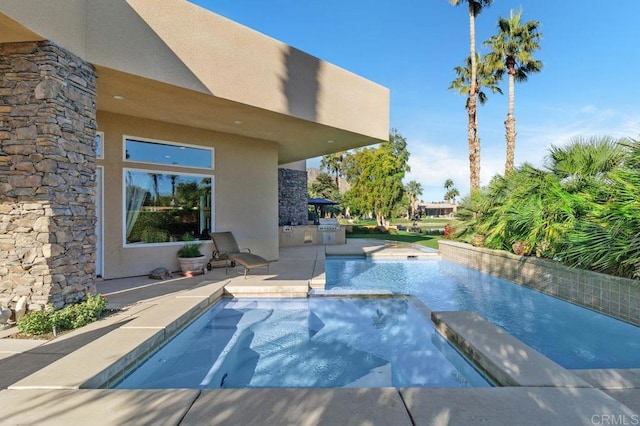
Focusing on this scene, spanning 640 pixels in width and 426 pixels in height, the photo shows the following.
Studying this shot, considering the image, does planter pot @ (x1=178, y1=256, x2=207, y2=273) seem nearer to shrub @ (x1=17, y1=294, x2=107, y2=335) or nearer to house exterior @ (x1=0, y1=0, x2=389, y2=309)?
house exterior @ (x1=0, y1=0, x2=389, y2=309)

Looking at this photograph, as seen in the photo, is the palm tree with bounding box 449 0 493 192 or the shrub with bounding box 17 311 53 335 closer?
the shrub with bounding box 17 311 53 335

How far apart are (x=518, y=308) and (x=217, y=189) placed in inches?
307

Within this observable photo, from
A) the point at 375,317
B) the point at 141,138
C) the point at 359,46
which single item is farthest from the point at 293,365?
the point at 359,46

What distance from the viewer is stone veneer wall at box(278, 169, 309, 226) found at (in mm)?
19266

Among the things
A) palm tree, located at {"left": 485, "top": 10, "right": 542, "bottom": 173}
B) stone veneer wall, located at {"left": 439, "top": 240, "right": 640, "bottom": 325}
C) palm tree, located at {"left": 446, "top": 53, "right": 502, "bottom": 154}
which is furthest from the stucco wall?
palm tree, located at {"left": 485, "top": 10, "right": 542, "bottom": 173}

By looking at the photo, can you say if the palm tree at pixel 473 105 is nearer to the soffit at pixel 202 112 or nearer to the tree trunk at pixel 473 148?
the tree trunk at pixel 473 148

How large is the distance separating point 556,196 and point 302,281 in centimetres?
631

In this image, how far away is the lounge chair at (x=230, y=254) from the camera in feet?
24.6

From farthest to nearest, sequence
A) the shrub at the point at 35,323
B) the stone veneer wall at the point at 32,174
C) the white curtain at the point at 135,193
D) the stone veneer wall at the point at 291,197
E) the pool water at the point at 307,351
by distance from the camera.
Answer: the stone veneer wall at the point at 291,197
the white curtain at the point at 135,193
the stone veneer wall at the point at 32,174
the shrub at the point at 35,323
the pool water at the point at 307,351

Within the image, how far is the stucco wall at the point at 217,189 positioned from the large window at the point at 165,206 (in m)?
0.19

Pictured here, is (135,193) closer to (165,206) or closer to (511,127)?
(165,206)

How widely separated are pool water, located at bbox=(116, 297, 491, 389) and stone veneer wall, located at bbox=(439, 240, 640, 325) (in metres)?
3.14

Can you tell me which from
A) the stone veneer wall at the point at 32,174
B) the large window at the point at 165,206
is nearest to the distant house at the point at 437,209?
the large window at the point at 165,206

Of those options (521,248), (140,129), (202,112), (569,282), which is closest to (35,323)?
(202,112)
